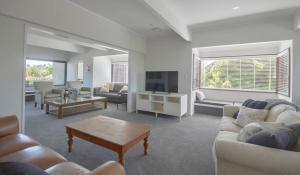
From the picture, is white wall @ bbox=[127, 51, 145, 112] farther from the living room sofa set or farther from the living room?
the living room sofa set

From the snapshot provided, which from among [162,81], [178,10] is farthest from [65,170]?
[162,81]

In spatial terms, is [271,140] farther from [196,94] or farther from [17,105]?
[196,94]

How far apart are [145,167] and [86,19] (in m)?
3.35

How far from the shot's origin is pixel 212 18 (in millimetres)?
3820

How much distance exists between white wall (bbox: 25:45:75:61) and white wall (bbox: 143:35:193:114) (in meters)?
5.15

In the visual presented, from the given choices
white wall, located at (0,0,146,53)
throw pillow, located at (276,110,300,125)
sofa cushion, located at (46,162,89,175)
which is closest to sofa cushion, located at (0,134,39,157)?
sofa cushion, located at (46,162,89,175)

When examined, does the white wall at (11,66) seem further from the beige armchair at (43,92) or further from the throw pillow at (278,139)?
the throw pillow at (278,139)

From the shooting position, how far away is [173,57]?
17.1 feet

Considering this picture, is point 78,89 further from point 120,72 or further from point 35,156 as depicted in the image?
point 35,156

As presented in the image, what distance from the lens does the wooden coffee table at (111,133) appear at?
1910 millimetres

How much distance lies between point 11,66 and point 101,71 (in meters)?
5.78

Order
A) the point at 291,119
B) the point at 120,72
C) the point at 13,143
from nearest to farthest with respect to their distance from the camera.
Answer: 1. the point at 13,143
2. the point at 291,119
3. the point at 120,72

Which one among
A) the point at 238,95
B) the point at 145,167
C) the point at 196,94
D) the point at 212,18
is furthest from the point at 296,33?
the point at 145,167

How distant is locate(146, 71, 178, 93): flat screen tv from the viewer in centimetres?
488
